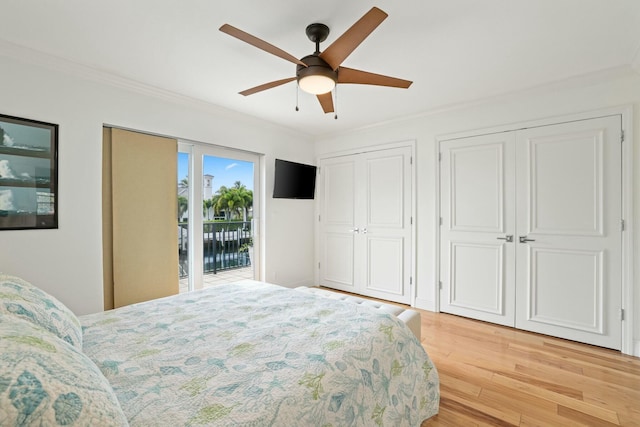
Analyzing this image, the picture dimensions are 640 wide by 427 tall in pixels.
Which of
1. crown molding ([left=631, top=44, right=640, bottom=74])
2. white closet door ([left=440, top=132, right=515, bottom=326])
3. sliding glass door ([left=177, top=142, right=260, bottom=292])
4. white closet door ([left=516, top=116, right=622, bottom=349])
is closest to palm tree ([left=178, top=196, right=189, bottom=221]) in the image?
sliding glass door ([left=177, top=142, right=260, bottom=292])

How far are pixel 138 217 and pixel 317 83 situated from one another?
218 centimetres

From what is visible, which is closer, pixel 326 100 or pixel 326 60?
pixel 326 60

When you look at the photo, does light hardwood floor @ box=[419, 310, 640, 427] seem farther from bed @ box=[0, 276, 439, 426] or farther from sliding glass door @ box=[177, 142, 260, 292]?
sliding glass door @ box=[177, 142, 260, 292]

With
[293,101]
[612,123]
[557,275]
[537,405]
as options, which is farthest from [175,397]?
[612,123]

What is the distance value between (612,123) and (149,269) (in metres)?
4.52

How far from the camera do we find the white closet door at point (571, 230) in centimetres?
267

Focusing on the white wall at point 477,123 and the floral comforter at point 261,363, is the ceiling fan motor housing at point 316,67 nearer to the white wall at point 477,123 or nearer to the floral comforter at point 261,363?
the floral comforter at point 261,363

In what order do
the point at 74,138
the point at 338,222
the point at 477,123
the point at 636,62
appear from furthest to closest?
the point at 338,222 → the point at 477,123 → the point at 74,138 → the point at 636,62

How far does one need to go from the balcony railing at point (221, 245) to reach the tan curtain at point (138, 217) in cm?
24

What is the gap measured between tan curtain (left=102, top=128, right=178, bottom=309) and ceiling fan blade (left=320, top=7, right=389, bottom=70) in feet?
6.91

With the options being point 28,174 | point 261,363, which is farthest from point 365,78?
point 28,174

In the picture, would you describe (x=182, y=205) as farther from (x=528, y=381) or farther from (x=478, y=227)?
(x=528, y=381)

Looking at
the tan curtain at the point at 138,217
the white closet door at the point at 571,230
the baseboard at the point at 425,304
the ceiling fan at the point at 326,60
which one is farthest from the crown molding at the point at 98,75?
the white closet door at the point at 571,230

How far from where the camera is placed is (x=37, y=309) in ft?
3.89
